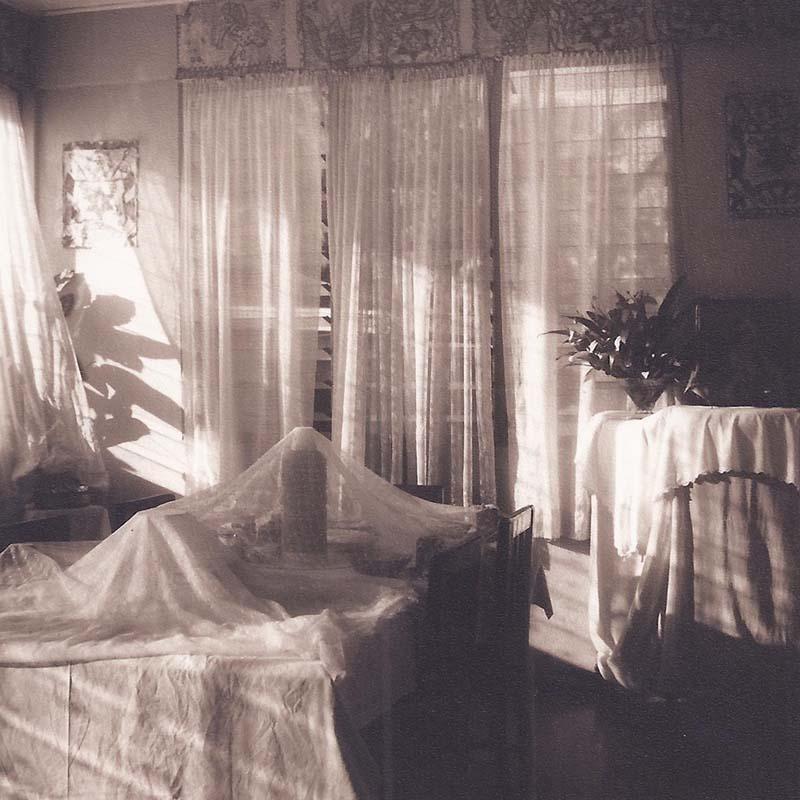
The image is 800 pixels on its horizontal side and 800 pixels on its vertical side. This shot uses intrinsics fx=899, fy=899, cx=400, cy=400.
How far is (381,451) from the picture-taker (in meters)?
4.69

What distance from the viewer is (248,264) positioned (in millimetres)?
4887

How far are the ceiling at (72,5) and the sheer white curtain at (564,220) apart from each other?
210 cm

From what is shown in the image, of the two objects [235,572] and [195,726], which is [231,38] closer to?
[235,572]

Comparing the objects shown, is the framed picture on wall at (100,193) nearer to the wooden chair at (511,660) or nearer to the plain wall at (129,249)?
the plain wall at (129,249)

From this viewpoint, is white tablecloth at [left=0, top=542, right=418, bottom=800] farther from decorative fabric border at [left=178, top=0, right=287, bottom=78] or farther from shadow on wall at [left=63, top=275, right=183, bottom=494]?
decorative fabric border at [left=178, top=0, right=287, bottom=78]

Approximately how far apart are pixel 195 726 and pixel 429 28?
3891mm

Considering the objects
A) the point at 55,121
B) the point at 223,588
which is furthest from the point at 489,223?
the point at 223,588

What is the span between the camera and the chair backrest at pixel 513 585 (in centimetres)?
231

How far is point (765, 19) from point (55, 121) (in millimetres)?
3857

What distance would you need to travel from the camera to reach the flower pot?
3.84 metres

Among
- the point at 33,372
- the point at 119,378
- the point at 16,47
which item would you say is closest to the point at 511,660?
the point at 33,372

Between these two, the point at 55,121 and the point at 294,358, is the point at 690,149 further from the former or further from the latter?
the point at 55,121

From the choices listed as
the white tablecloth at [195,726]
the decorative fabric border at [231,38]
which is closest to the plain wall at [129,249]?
the decorative fabric border at [231,38]

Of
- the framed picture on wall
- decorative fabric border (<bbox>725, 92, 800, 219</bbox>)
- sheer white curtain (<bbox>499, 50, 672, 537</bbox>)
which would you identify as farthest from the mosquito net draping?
the framed picture on wall
